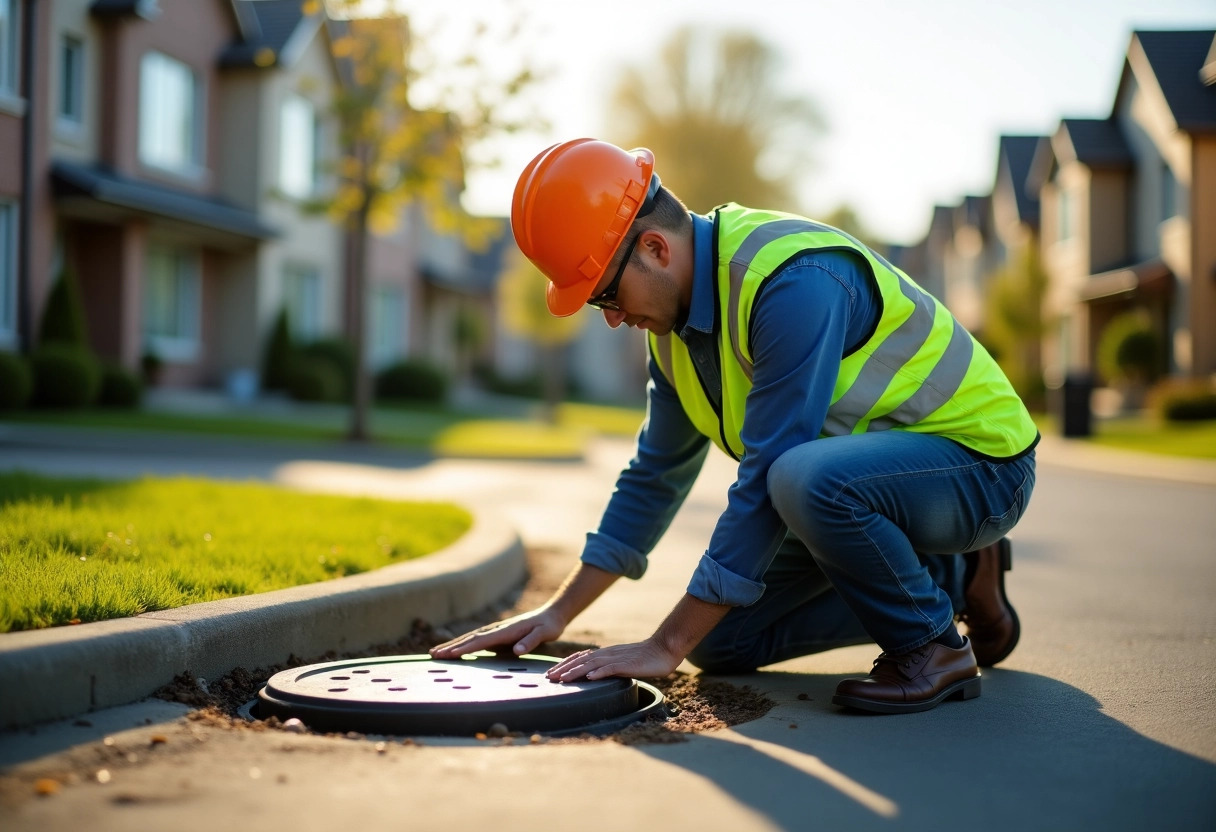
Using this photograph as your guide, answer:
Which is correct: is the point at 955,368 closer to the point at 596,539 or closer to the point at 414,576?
the point at 596,539

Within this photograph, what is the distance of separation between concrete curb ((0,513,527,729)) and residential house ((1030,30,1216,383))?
2478 cm

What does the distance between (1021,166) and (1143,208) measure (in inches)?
374

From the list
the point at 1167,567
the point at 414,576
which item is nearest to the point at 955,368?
the point at 414,576

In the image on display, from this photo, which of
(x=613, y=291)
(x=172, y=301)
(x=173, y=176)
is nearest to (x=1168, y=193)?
(x=173, y=176)

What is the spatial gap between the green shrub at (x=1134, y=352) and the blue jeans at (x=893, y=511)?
25.5 meters

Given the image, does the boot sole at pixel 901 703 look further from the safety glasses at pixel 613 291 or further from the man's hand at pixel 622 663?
the safety glasses at pixel 613 291

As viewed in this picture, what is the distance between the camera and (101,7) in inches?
750

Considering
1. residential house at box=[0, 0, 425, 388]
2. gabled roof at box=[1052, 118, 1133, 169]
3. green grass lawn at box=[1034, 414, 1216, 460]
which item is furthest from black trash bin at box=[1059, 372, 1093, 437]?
residential house at box=[0, 0, 425, 388]

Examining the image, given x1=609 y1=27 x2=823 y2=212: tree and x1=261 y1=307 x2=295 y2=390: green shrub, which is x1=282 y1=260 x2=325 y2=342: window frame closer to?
x1=261 y1=307 x2=295 y2=390: green shrub

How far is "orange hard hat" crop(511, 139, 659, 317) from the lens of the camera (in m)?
3.21

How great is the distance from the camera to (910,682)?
10.5 ft

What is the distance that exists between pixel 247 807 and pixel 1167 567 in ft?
19.5

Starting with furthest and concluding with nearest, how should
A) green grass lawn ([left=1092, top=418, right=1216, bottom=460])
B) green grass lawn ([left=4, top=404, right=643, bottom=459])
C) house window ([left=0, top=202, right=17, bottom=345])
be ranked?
green grass lawn ([left=1092, top=418, right=1216, bottom=460]), house window ([left=0, top=202, right=17, bottom=345]), green grass lawn ([left=4, top=404, right=643, bottom=459])

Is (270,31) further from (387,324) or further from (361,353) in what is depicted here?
(361,353)
